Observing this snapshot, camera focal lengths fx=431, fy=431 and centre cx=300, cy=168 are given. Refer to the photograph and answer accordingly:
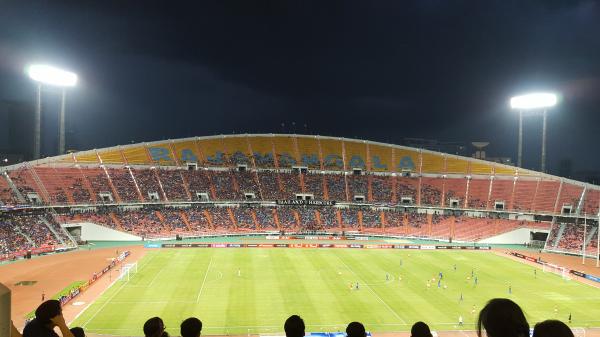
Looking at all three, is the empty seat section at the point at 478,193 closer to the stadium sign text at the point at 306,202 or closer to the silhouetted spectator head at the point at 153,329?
the stadium sign text at the point at 306,202

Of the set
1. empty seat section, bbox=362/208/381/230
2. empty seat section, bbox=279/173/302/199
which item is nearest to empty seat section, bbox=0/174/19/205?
empty seat section, bbox=279/173/302/199

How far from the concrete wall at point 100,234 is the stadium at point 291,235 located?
0.22 meters

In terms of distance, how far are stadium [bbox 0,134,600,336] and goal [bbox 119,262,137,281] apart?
0.21 metres

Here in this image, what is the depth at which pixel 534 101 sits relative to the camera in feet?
296

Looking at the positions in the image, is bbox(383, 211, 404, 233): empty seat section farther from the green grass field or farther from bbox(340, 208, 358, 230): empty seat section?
the green grass field

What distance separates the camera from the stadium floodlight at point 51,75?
228 feet

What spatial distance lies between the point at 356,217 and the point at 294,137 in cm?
2854

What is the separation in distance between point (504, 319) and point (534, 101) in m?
100

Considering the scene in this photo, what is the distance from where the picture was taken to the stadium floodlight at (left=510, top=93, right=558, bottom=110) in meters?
87.4

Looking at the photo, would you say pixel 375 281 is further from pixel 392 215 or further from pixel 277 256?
pixel 392 215

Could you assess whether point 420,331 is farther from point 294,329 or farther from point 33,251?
point 33,251

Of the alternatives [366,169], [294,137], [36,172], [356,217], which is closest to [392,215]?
[356,217]

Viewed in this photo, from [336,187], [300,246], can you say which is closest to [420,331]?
[300,246]

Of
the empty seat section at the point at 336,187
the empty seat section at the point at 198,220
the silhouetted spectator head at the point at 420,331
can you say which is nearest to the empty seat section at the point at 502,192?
the empty seat section at the point at 336,187
